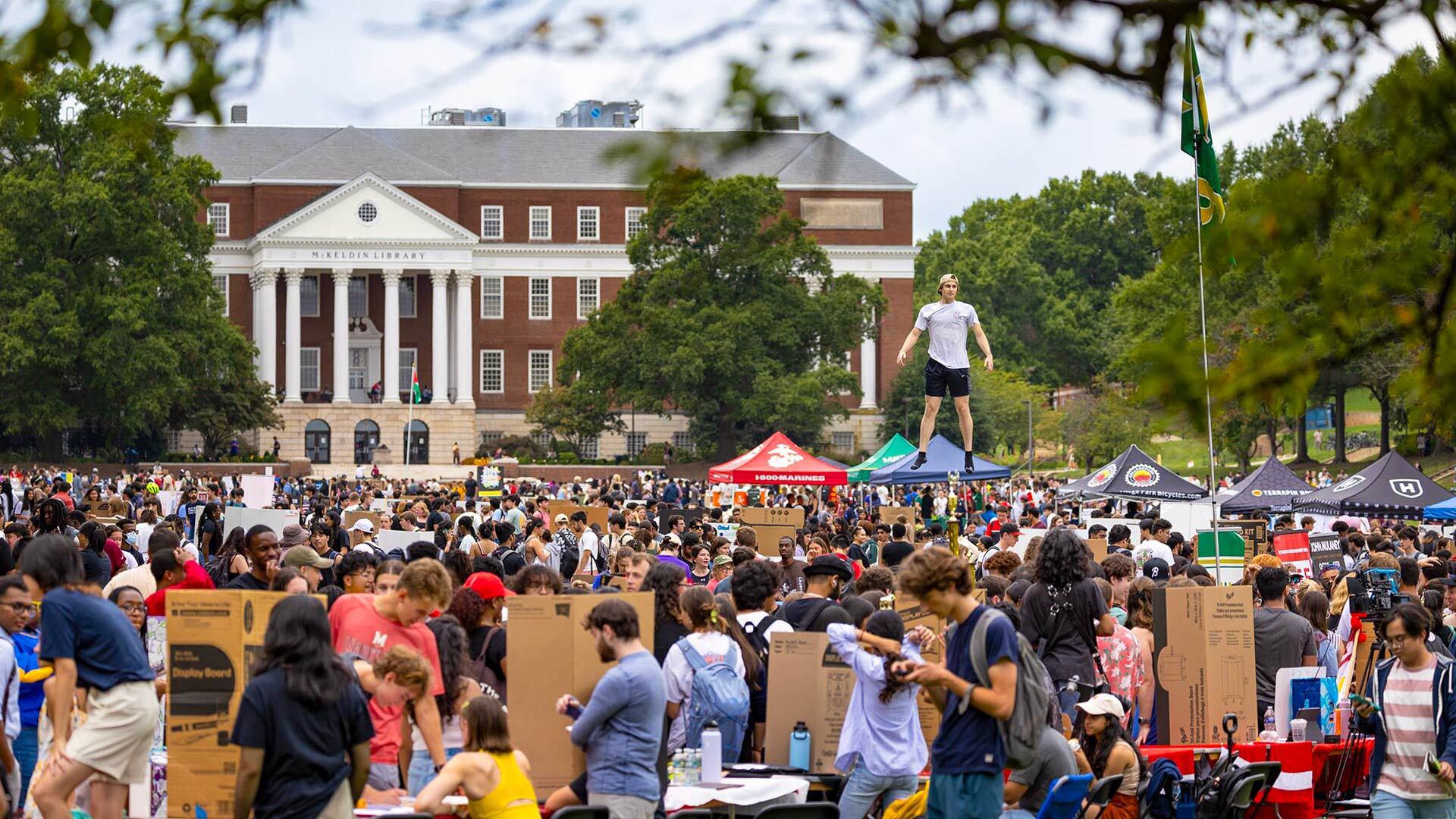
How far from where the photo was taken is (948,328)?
70.3ft

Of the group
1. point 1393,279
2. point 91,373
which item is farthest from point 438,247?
point 1393,279

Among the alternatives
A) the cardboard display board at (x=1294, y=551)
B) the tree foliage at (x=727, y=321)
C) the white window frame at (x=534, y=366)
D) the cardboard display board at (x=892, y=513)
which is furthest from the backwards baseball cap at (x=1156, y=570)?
the white window frame at (x=534, y=366)

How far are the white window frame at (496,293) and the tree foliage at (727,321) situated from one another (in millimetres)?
16794

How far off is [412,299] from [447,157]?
26.2ft

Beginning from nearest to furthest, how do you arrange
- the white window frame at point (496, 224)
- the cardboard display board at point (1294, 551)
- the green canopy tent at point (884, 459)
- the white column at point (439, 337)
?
the cardboard display board at point (1294, 551)
the green canopy tent at point (884, 459)
the white column at point (439, 337)
the white window frame at point (496, 224)

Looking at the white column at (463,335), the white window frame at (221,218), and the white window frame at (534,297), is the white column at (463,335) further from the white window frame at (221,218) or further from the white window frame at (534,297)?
the white window frame at (221,218)

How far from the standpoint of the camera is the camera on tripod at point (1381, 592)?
41.1 feet

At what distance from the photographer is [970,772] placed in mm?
7789

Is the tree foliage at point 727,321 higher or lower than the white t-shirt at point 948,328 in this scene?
higher

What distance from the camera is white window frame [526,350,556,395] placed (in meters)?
92.1

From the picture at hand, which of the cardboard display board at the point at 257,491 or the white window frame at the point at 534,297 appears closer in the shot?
the cardboard display board at the point at 257,491

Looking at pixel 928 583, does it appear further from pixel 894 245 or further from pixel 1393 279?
pixel 894 245

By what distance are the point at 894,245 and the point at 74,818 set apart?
84.3 metres

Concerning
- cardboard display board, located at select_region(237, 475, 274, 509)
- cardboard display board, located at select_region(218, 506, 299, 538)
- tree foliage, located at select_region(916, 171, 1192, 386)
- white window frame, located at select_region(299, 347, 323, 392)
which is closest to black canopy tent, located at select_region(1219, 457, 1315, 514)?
cardboard display board, located at select_region(237, 475, 274, 509)
